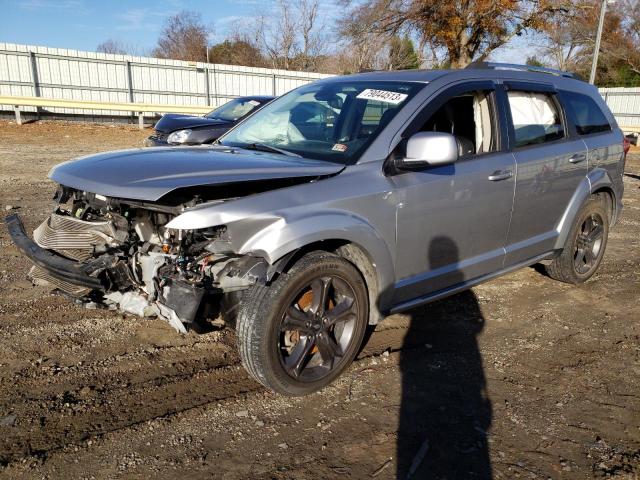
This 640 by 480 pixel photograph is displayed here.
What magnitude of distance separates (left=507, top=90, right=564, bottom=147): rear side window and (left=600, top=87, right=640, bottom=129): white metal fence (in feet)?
91.7

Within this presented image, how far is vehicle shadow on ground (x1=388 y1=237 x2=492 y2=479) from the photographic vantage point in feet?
8.74

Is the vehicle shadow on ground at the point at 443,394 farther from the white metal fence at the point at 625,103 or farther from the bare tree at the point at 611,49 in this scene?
the bare tree at the point at 611,49

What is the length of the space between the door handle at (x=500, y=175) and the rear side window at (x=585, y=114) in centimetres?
130

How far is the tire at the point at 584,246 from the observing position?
4.99 meters

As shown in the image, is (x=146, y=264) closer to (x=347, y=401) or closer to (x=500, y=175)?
(x=347, y=401)

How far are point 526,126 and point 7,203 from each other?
696cm

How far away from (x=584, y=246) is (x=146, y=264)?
417 centimetres

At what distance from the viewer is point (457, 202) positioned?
366 cm

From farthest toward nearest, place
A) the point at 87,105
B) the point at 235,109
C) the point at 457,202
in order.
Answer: the point at 87,105, the point at 235,109, the point at 457,202

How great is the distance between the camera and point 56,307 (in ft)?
14.0

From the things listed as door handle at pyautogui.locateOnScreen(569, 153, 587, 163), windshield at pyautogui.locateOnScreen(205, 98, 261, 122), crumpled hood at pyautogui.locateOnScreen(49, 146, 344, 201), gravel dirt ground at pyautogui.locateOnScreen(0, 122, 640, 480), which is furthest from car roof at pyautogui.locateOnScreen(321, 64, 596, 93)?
windshield at pyautogui.locateOnScreen(205, 98, 261, 122)

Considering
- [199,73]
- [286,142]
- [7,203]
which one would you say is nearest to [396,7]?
[199,73]

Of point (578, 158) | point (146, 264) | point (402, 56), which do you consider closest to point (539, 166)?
point (578, 158)

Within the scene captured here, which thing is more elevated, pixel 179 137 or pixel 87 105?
pixel 87 105
